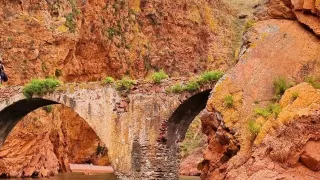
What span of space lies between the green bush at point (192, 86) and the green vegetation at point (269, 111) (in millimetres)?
5177

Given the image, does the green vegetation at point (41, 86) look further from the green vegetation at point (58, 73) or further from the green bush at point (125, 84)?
the green vegetation at point (58, 73)

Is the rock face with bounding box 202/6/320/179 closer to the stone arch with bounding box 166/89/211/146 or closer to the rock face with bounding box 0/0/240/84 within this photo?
the stone arch with bounding box 166/89/211/146

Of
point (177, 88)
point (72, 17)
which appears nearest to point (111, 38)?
point (72, 17)

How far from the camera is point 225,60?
51.9 m

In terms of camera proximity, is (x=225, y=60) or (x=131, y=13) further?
(x=225, y=60)

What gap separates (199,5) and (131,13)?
11314mm

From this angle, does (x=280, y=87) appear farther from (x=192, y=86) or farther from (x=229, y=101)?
(x=192, y=86)

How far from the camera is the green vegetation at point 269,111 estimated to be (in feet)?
36.1

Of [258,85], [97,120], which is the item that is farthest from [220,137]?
[97,120]

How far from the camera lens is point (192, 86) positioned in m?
16.9

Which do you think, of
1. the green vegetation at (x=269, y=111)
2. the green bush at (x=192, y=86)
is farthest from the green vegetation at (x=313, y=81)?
the green bush at (x=192, y=86)

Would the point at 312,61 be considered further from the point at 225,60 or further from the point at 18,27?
the point at 225,60

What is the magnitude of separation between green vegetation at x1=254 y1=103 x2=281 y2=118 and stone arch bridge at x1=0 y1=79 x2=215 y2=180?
16.7 feet

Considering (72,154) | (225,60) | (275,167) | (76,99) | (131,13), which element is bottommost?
(72,154)
